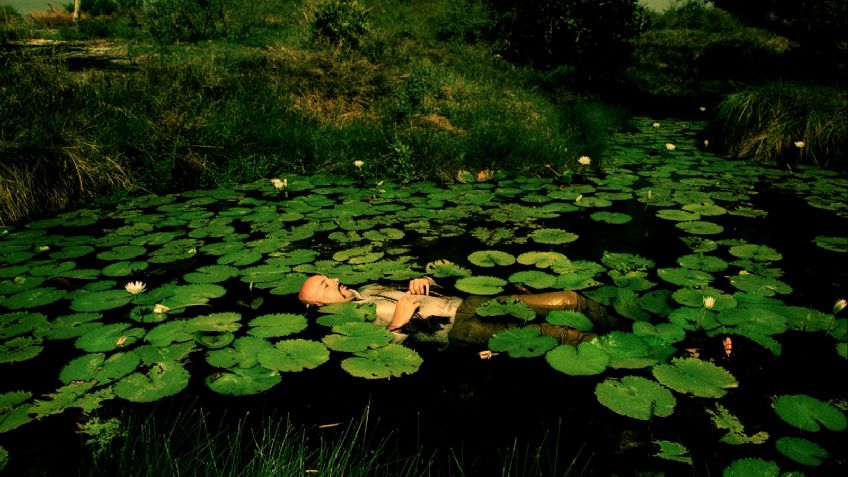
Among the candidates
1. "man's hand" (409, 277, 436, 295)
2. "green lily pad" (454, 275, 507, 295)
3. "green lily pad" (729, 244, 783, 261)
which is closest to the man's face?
"man's hand" (409, 277, 436, 295)

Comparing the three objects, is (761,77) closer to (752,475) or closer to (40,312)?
(752,475)

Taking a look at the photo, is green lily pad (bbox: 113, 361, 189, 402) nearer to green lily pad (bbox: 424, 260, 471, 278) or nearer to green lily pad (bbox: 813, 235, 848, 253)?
green lily pad (bbox: 424, 260, 471, 278)

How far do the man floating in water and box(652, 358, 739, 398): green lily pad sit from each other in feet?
1.19

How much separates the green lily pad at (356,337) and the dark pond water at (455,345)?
0.13 feet

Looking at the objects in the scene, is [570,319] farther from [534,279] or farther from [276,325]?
[276,325]

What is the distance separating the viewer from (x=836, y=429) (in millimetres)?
1493

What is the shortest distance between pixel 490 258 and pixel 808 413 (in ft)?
5.25

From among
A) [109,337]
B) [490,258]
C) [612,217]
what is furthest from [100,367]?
[612,217]

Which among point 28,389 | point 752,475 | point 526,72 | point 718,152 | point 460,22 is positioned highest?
point 460,22

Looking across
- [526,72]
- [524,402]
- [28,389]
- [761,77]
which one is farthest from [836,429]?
[761,77]

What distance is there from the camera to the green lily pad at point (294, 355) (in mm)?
1826

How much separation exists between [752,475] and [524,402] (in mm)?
697

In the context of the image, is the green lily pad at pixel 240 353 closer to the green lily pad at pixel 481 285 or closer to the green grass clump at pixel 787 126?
the green lily pad at pixel 481 285

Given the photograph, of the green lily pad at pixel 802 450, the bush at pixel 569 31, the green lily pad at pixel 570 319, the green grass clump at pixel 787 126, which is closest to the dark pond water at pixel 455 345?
the green lily pad at pixel 802 450
